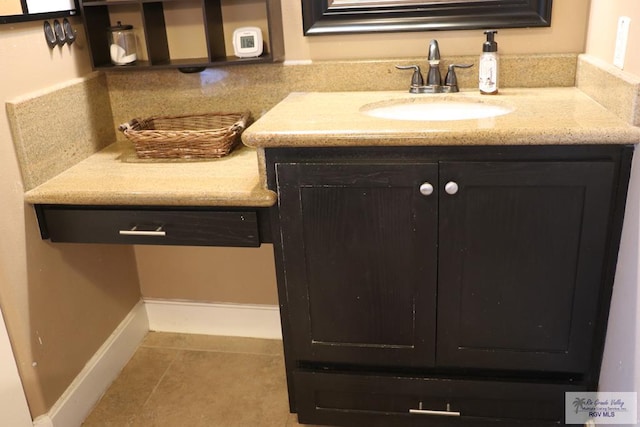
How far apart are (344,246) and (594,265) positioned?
61cm

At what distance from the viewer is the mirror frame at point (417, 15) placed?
172 centimetres

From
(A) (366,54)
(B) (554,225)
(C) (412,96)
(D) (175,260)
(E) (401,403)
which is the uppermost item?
(A) (366,54)

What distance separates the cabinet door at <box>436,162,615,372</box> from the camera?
1.35m

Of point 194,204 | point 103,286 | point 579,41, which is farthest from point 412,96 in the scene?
point 103,286

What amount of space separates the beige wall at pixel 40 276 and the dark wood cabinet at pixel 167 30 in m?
0.06

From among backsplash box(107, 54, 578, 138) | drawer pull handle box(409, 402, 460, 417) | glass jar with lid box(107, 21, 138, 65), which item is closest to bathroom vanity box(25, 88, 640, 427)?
drawer pull handle box(409, 402, 460, 417)

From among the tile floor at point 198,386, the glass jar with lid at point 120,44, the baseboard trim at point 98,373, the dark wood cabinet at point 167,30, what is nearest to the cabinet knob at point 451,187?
the dark wood cabinet at point 167,30

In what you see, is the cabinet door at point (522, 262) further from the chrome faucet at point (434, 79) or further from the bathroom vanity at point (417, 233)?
the chrome faucet at point (434, 79)

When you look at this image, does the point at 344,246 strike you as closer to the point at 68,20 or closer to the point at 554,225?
the point at 554,225

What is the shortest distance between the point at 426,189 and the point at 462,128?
164 mm

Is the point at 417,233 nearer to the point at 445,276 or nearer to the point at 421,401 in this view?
the point at 445,276

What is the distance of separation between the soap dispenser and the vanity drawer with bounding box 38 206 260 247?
0.79 meters

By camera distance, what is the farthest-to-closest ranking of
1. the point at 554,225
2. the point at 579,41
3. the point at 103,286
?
the point at 103,286 → the point at 579,41 → the point at 554,225

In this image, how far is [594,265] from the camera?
1406 millimetres
